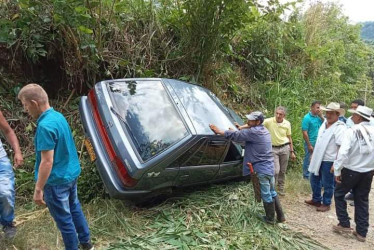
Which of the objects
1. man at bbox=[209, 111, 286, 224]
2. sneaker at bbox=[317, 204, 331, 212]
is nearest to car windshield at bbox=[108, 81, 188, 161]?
man at bbox=[209, 111, 286, 224]

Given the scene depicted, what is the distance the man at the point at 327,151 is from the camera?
5090 millimetres

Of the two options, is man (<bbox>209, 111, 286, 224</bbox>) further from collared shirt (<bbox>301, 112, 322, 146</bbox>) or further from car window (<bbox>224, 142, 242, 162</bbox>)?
collared shirt (<bbox>301, 112, 322, 146</bbox>)

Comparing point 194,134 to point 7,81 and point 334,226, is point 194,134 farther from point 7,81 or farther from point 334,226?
point 7,81

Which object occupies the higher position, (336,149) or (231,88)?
(231,88)

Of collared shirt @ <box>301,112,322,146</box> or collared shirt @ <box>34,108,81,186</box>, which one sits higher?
collared shirt @ <box>34,108,81,186</box>

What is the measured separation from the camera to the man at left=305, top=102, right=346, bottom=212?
5.09 m

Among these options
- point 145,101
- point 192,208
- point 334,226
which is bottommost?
point 334,226

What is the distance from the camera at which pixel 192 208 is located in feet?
13.7

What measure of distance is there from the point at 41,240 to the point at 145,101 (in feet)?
6.24

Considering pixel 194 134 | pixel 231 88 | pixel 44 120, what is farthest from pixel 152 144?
pixel 231 88

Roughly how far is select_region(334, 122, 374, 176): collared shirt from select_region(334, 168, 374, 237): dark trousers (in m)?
0.07

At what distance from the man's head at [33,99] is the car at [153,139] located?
1094 millimetres

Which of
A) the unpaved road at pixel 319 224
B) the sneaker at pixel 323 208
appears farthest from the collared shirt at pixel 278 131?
the sneaker at pixel 323 208

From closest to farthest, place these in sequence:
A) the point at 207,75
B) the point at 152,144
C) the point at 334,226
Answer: the point at 152,144 → the point at 334,226 → the point at 207,75
